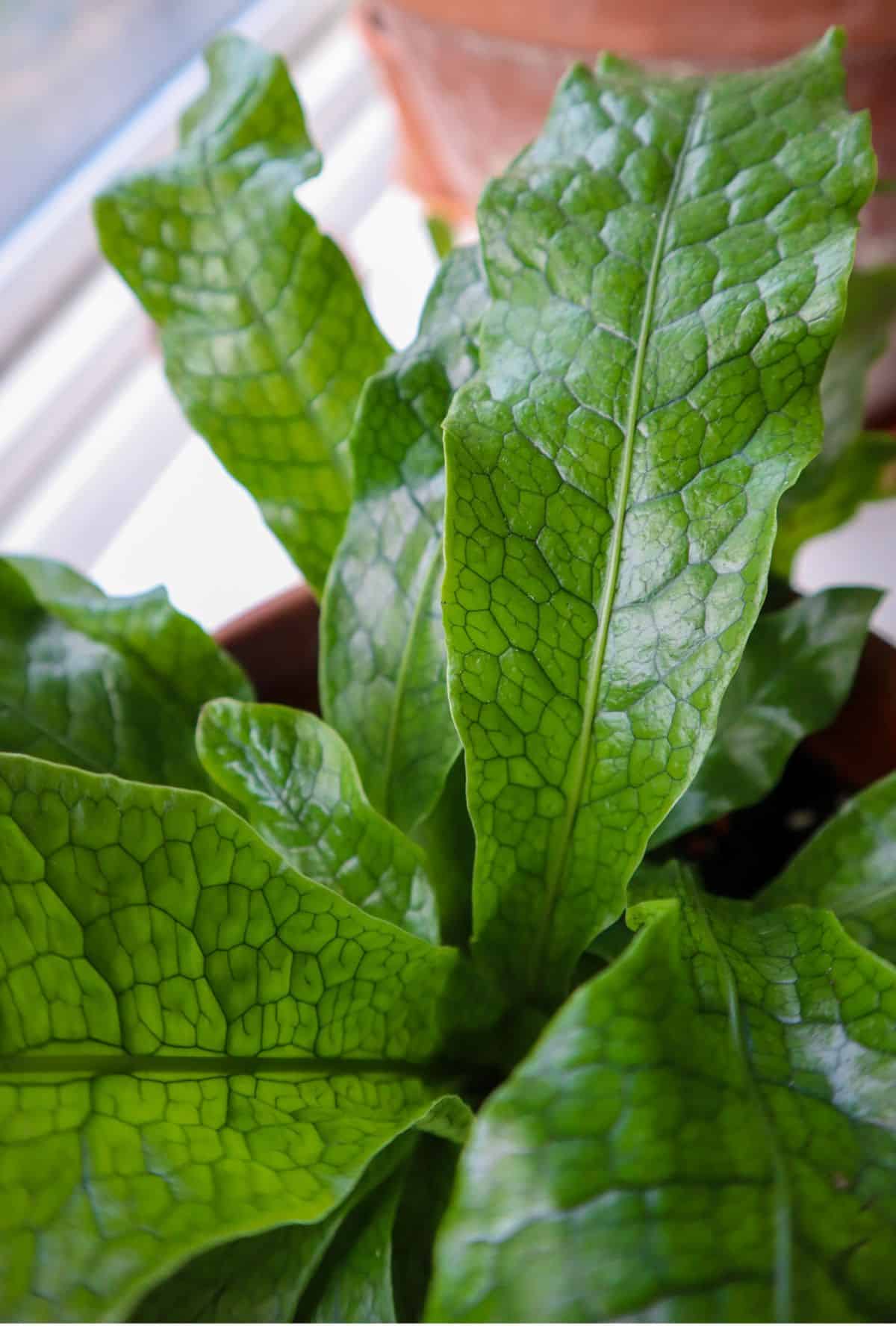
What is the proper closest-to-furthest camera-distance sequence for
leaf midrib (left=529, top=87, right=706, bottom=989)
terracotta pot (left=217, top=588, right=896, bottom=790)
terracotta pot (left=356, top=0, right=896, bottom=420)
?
1. leaf midrib (left=529, top=87, right=706, bottom=989)
2. terracotta pot (left=217, top=588, right=896, bottom=790)
3. terracotta pot (left=356, top=0, right=896, bottom=420)

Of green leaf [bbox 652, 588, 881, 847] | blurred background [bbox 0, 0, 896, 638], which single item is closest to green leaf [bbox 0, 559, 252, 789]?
green leaf [bbox 652, 588, 881, 847]

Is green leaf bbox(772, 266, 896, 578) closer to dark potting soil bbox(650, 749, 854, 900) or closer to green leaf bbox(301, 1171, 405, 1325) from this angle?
dark potting soil bbox(650, 749, 854, 900)

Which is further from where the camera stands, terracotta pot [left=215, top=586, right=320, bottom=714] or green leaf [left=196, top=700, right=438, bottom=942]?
terracotta pot [left=215, top=586, right=320, bottom=714]

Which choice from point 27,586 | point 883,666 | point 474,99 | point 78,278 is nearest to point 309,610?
point 27,586

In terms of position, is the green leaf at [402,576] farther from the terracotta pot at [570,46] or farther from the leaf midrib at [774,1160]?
the terracotta pot at [570,46]

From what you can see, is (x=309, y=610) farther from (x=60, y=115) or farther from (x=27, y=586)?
(x=60, y=115)

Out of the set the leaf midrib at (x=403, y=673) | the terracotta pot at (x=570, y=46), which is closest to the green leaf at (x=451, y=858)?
the leaf midrib at (x=403, y=673)
